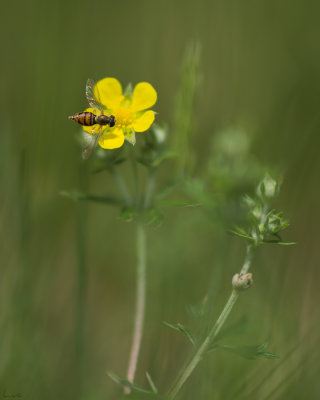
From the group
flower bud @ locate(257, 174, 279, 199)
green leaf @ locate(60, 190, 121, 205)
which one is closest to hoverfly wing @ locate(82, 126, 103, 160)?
green leaf @ locate(60, 190, 121, 205)

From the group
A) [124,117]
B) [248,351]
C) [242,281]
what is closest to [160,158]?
[124,117]

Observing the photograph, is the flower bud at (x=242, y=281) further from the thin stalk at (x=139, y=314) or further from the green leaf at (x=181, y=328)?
the thin stalk at (x=139, y=314)

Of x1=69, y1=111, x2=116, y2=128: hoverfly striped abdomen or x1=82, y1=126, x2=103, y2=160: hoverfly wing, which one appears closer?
x1=82, y1=126, x2=103, y2=160: hoverfly wing

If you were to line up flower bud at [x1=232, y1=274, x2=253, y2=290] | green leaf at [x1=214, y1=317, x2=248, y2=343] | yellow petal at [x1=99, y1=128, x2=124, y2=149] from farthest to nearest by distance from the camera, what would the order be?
yellow petal at [x1=99, y1=128, x2=124, y2=149] → green leaf at [x1=214, y1=317, x2=248, y2=343] → flower bud at [x1=232, y1=274, x2=253, y2=290]

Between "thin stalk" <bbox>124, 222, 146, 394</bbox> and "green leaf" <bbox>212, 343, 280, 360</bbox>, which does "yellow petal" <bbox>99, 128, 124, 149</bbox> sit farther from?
"green leaf" <bbox>212, 343, 280, 360</bbox>

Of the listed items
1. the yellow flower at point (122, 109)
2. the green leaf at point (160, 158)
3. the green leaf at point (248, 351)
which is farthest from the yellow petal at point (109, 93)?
the green leaf at point (248, 351)

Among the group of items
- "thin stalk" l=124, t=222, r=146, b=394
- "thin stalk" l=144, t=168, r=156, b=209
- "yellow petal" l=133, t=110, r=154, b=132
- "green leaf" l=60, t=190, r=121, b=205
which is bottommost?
"thin stalk" l=124, t=222, r=146, b=394

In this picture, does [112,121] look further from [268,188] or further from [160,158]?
[268,188]
